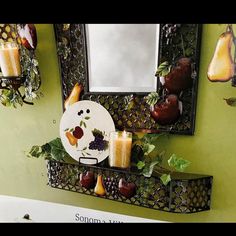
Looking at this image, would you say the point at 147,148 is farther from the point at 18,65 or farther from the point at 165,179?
the point at 18,65

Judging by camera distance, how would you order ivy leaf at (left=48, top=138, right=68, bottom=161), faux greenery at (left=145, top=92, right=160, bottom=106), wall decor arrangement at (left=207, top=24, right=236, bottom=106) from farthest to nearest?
ivy leaf at (left=48, top=138, right=68, bottom=161)
faux greenery at (left=145, top=92, right=160, bottom=106)
wall decor arrangement at (left=207, top=24, right=236, bottom=106)

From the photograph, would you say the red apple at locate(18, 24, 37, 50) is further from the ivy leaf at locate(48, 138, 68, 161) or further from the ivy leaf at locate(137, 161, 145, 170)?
the ivy leaf at locate(137, 161, 145, 170)

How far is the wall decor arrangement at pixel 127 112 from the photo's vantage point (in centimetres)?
81

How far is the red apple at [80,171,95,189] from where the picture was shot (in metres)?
0.93

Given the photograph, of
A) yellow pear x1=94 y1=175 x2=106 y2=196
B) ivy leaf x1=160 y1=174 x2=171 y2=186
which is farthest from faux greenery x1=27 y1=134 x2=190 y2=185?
yellow pear x1=94 y1=175 x2=106 y2=196

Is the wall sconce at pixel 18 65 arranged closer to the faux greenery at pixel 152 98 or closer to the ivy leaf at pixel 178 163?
the faux greenery at pixel 152 98

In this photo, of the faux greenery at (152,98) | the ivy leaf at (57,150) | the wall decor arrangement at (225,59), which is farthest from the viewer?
the ivy leaf at (57,150)

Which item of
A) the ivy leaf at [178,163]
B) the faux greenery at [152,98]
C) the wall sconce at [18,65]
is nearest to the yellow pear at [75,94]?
the wall sconce at [18,65]

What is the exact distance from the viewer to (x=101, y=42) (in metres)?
0.86

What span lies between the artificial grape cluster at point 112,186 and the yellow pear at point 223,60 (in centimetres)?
43

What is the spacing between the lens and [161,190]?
85 centimetres

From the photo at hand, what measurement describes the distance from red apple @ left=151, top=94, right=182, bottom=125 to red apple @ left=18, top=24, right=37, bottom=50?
425mm
